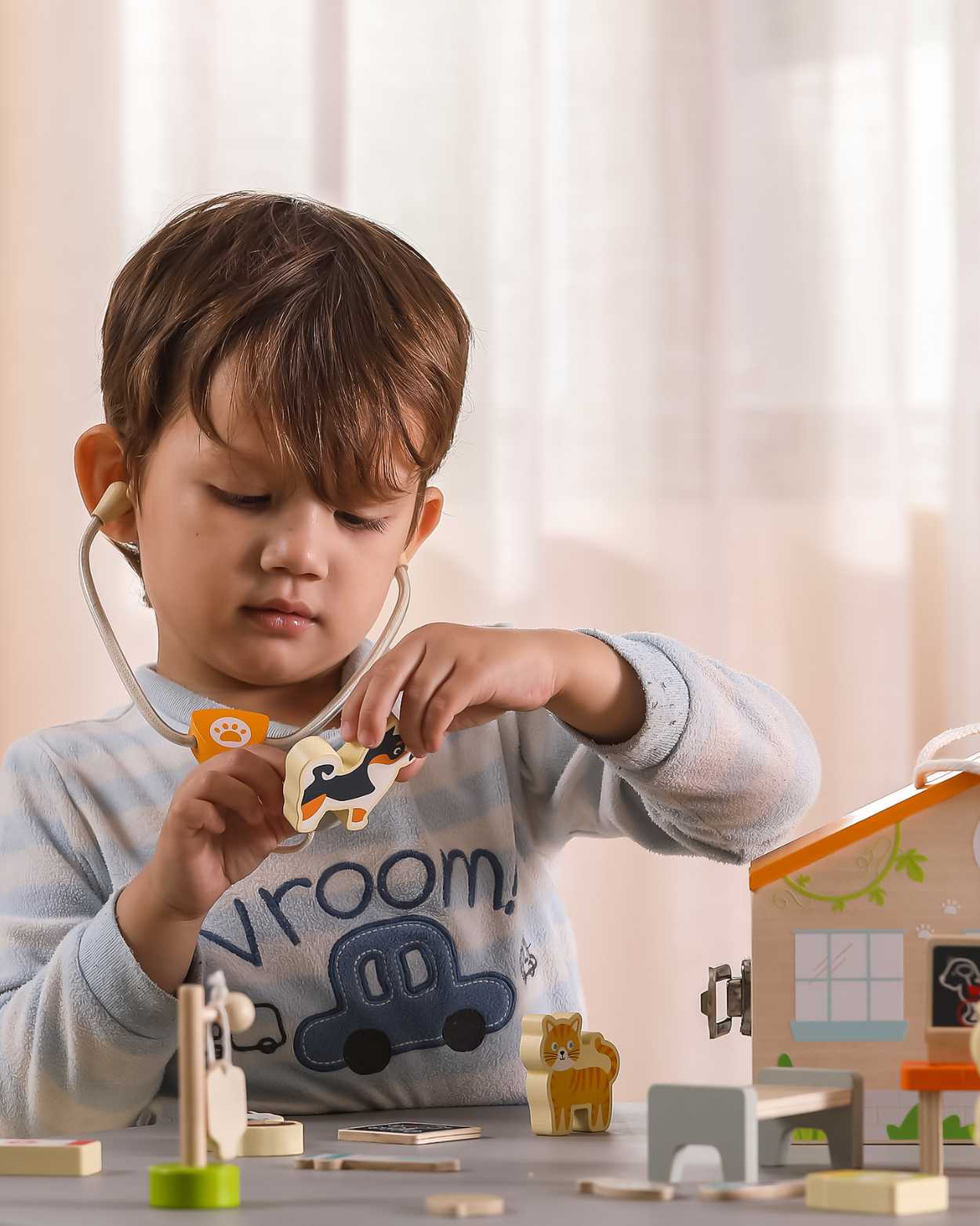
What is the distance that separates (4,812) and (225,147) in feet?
2.63

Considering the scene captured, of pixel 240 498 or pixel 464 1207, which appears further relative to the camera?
pixel 240 498

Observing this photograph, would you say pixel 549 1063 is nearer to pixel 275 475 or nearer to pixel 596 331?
pixel 275 475

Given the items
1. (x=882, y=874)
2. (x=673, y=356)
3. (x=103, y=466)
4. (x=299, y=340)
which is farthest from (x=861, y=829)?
(x=673, y=356)

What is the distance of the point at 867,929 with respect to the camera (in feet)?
1.94

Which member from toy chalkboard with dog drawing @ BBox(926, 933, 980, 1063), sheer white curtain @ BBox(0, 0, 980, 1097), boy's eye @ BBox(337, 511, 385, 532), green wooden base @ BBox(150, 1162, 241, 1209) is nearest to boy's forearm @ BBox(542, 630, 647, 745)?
boy's eye @ BBox(337, 511, 385, 532)

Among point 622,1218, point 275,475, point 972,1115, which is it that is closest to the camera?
point 622,1218

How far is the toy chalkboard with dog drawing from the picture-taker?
499 mm

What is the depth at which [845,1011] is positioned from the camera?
1.93ft

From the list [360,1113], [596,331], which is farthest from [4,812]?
[596,331]

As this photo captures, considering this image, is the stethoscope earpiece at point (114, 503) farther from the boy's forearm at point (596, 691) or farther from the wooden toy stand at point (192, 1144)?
the wooden toy stand at point (192, 1144)

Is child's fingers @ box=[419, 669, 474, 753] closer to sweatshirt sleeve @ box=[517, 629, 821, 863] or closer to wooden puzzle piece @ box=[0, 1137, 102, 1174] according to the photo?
sweatshirt sleeve @ box=[517, 629, 821, 863]

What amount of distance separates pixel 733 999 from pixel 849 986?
6cm

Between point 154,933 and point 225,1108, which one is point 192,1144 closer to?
point 225,1108

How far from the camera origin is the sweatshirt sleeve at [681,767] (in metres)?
0.75
